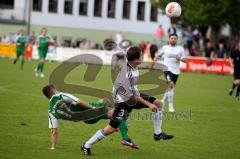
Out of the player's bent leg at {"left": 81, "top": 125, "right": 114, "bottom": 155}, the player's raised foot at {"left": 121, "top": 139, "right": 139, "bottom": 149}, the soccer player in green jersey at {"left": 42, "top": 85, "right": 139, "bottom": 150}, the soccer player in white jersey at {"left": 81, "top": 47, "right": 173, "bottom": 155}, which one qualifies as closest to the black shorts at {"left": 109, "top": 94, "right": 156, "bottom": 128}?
the soccer player in white jersey at {"left": 81, "top": 47, "right": 173, "bottom": 155}

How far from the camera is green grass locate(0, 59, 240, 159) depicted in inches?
503

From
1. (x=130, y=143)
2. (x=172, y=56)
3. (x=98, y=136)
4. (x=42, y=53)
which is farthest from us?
(x=42, y=53)

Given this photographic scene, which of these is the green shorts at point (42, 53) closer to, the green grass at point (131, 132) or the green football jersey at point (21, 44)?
the green football jersey at point (21, 44)

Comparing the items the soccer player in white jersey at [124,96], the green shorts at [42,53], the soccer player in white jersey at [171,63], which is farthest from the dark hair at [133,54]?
the green shorts at [42,53]

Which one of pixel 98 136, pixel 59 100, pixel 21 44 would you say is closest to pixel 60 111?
pixel 59 100

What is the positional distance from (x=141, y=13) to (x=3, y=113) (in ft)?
176

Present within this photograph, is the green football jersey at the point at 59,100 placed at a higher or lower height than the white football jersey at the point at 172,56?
lower

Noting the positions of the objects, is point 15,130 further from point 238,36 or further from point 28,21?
point 238,36

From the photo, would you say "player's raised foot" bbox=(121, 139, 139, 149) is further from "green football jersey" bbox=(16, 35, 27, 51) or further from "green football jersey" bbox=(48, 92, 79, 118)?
"green football jersey" bbox=(16, 35, 27, 51)

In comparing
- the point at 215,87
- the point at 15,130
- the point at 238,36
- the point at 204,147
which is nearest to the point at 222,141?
the point at 204,147

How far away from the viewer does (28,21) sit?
61812mm

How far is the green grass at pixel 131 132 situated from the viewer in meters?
12.8

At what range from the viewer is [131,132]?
15.6m

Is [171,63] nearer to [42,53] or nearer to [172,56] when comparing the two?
[172,56]
